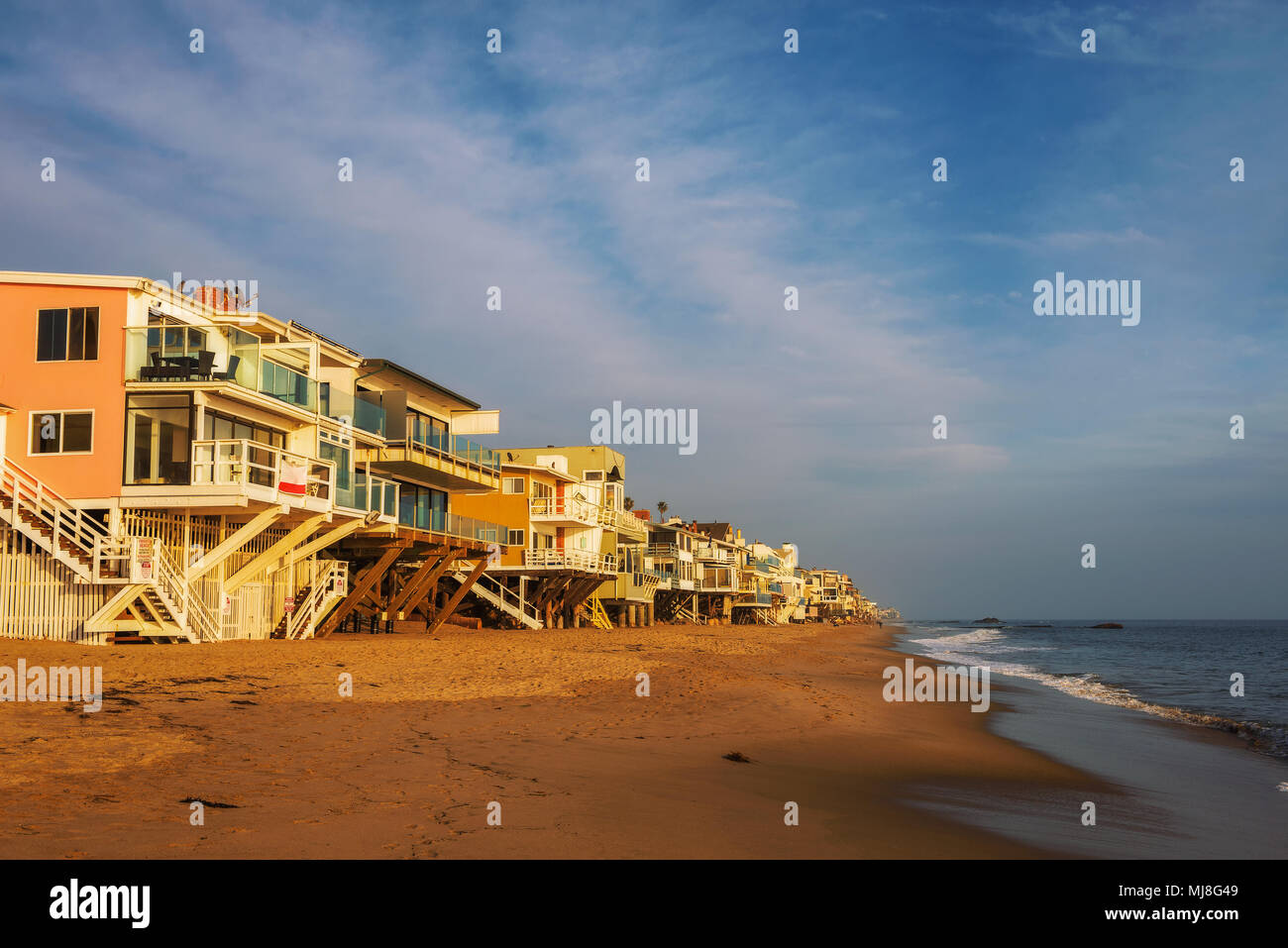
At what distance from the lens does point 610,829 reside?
27.0 feet

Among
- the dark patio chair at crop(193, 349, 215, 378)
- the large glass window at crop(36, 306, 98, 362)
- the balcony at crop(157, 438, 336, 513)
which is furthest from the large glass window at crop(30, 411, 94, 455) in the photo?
the dark patio chair at crop(193, 349, 215, 378)

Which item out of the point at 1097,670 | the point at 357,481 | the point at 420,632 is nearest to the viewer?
the point at 357,481

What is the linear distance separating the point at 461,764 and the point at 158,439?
16742 mm

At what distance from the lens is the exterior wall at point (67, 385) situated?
77.6ft

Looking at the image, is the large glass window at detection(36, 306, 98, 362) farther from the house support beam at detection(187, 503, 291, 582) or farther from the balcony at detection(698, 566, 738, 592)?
the balcony at detection(698, 566, 738, 592)

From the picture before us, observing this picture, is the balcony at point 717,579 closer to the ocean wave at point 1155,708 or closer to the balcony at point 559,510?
the balcony at point 559,510

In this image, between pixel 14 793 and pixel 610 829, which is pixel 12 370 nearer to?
pixel 14 793

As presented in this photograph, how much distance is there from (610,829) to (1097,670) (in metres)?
42.0

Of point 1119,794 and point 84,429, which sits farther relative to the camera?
point 84,429

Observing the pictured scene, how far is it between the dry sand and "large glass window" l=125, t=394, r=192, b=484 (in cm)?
437

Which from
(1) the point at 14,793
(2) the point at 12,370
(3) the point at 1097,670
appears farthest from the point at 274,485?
(3) the point at 1097,670
